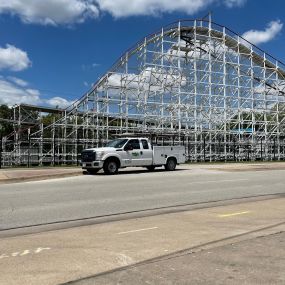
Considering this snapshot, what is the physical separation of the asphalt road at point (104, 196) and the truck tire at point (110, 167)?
17.1 feet

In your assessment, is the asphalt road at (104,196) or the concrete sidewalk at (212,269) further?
the asphalt road at (104,196)

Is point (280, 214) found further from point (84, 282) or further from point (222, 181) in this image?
point (222, 181)

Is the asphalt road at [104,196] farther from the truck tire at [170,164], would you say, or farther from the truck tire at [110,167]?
the truck tire at [170,164]

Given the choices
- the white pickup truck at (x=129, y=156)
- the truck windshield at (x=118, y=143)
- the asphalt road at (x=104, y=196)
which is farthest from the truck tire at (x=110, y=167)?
the asphalt road at (x=104, y=196)

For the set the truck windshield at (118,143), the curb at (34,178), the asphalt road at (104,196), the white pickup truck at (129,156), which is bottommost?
the asphalt road at (104,196)

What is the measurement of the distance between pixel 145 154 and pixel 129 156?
129 centimetres

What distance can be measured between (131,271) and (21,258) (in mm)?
1785

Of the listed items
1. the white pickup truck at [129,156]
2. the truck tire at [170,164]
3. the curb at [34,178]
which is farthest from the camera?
the truck tire at [170,164]

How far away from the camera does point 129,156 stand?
1043 inches

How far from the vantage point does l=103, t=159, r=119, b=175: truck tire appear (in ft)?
82.8

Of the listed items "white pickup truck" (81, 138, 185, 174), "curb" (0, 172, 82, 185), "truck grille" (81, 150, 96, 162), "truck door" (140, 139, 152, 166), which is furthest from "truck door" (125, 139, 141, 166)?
"curb" (0, 172, 82, 185)

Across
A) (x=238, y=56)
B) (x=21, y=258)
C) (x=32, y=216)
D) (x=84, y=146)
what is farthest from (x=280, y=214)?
(x=238, y=56)

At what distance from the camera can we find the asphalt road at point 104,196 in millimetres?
11523

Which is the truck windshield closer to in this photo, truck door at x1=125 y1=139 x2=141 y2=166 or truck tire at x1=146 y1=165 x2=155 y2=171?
truck door at x1=125 y1=139 x2=141 y2=166
